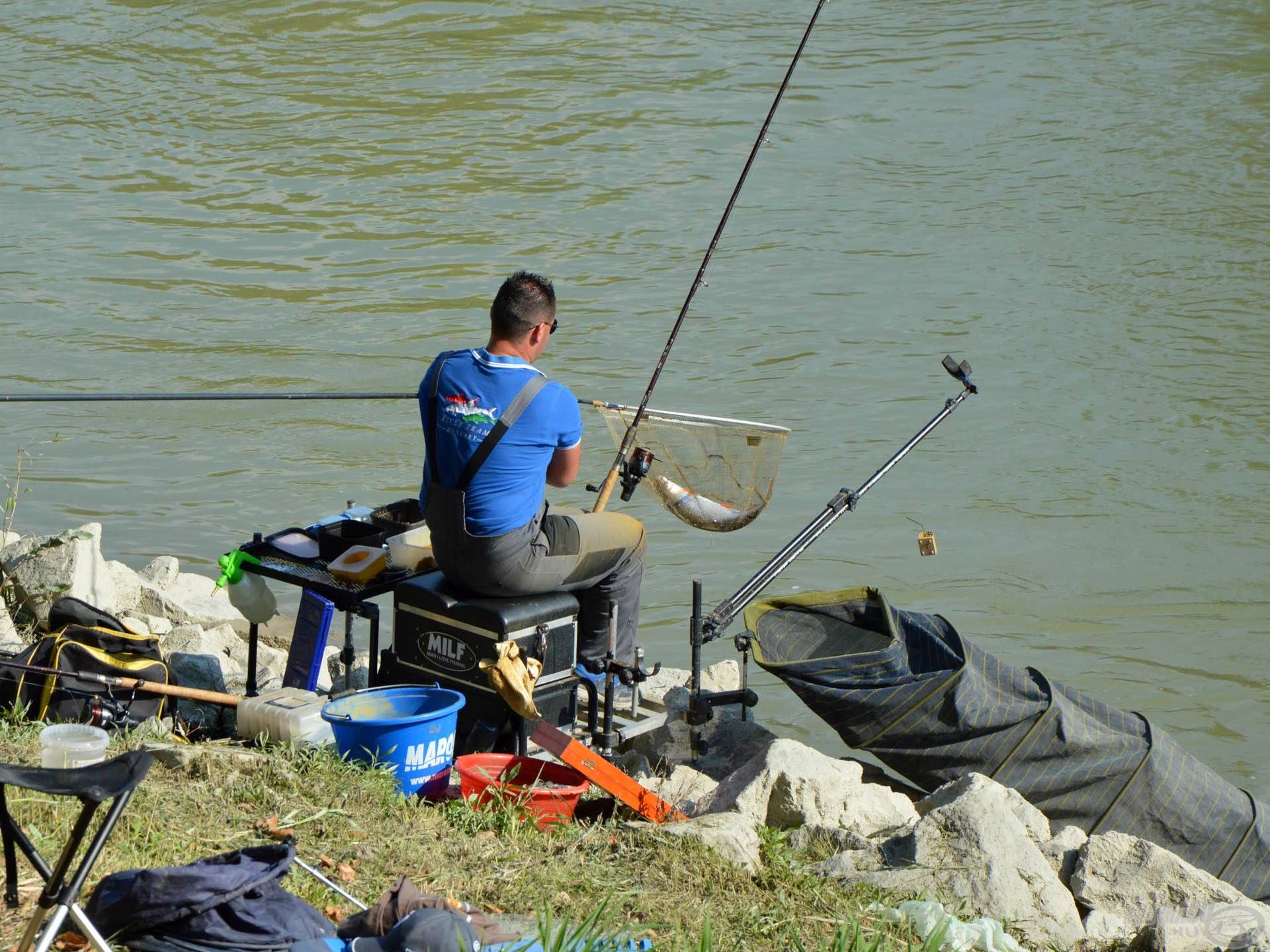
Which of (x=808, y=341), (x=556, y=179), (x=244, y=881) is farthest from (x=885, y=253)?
(x=244, y=881)

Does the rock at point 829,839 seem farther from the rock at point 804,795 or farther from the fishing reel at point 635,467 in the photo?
the fishing reel at point 635,467

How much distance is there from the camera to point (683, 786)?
4664 mm

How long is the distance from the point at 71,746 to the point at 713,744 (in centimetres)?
227

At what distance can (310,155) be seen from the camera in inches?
614

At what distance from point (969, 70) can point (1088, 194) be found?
412 centimetres

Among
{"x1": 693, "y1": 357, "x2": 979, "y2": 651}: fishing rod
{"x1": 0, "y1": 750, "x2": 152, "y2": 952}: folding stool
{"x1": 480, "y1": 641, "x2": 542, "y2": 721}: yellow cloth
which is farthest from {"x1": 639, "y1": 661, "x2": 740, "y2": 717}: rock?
{"x1": 0, "y1": 750, "x2": 152, "y2": 952}: folding stool

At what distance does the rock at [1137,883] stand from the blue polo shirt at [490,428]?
1880 millimetres

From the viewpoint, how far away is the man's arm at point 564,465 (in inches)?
179

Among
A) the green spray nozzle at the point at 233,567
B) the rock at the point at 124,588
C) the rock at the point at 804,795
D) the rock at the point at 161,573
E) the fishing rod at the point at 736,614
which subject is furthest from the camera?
the rock at the point at 161,573

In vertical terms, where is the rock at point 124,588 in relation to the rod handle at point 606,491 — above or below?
below

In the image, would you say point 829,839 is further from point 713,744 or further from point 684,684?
point 684,684

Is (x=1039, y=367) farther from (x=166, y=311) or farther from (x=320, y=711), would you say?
(x=320, y=711)

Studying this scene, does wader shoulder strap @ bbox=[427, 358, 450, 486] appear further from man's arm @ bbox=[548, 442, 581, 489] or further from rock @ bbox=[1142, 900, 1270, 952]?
rock @ bbox=[1142, 900, 1270, 952]

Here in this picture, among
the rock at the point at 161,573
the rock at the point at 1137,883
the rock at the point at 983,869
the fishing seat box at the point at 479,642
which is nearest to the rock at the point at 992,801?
the rock at the point at 983,869
